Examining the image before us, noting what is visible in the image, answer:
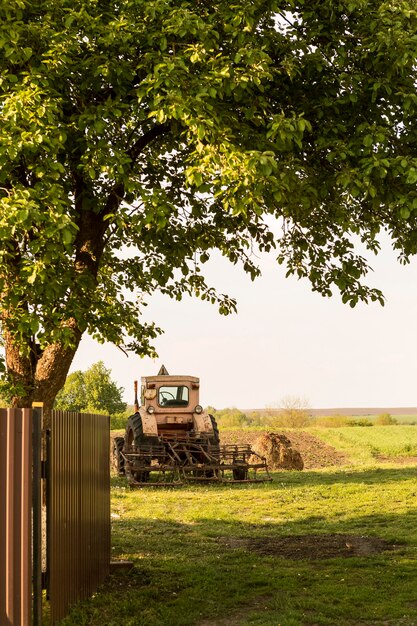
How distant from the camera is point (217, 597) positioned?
10.9m

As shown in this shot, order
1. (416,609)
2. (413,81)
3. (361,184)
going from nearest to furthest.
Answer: (416,609) → (361,184) → (413,81)

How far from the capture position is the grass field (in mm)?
10070

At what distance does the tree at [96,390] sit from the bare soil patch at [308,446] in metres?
22.1

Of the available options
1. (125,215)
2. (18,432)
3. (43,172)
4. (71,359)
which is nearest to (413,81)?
(125,215)

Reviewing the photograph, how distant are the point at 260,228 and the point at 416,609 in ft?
25.1

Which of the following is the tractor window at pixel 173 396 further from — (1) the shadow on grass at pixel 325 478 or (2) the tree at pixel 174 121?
(2) the tree at pixel 174 121

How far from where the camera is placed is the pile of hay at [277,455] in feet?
95.3

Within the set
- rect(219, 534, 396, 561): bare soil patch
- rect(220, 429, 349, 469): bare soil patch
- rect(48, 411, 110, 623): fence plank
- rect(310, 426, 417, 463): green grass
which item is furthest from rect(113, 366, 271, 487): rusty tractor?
rect(48, 411, 110, 623): fence plank

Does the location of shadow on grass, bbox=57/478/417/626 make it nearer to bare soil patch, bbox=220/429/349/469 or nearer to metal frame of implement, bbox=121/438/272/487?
metal frame of implement, bbox=121/438/272/487

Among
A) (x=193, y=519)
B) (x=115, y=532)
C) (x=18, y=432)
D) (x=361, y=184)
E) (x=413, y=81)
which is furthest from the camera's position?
(x=193, y=519)

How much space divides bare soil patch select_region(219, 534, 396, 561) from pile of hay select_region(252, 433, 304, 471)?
1340 cm

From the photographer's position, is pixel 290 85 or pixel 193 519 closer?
pixel 290 85

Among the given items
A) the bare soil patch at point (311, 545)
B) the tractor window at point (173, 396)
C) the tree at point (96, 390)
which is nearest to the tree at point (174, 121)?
the bare soil patch at point (311, 545)

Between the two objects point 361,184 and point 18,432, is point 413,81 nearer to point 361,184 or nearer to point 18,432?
point 361,184
